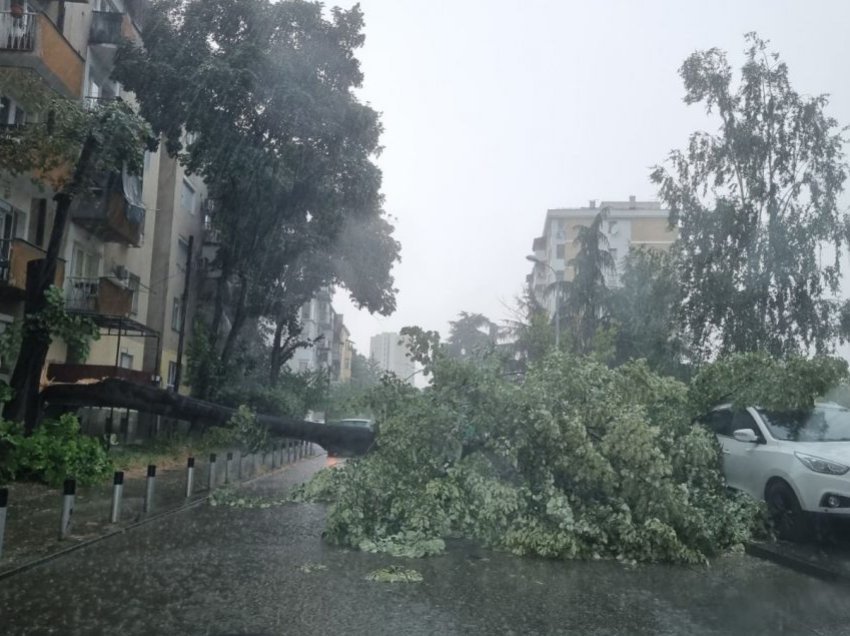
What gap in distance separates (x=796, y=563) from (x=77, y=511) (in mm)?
9423

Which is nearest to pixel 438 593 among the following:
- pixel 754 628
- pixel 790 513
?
pixel 754 628

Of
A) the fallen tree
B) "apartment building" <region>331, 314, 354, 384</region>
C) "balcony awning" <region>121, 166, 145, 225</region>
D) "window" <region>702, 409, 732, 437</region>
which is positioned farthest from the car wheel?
"apartment building" <region>331, 314, 354, 384</region>

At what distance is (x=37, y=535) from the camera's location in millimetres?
10133

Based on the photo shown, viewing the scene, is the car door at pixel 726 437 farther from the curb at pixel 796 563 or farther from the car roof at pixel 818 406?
the curb at pixel 796 563

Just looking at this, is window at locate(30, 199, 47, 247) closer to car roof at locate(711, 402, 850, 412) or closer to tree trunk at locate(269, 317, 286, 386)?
tree trunk at locate(269, 317, 286, 386)

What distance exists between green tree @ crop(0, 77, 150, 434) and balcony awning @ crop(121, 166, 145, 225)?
6.93 m

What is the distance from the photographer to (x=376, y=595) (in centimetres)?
743

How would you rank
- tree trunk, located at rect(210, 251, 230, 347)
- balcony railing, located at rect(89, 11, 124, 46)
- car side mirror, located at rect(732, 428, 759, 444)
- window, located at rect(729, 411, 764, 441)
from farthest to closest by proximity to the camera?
tree trunk, located at rect(210, 251, 230, 347), balcony railing, located at rect(89, 11, 124, 46), window, located at rect(729, 411, 764, 441), car side mirror, located at rect(732, 428, 759, 444)

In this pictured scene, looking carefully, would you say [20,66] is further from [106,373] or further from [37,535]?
[37,535]

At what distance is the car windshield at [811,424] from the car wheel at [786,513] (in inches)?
28.2

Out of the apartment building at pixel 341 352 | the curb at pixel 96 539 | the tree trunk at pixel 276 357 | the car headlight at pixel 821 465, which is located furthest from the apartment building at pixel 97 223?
the apartment building at pixel 341 352

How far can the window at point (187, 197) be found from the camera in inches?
1344

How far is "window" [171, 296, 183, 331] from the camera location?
3366 centimetres

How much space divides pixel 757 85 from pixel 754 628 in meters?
22.9
